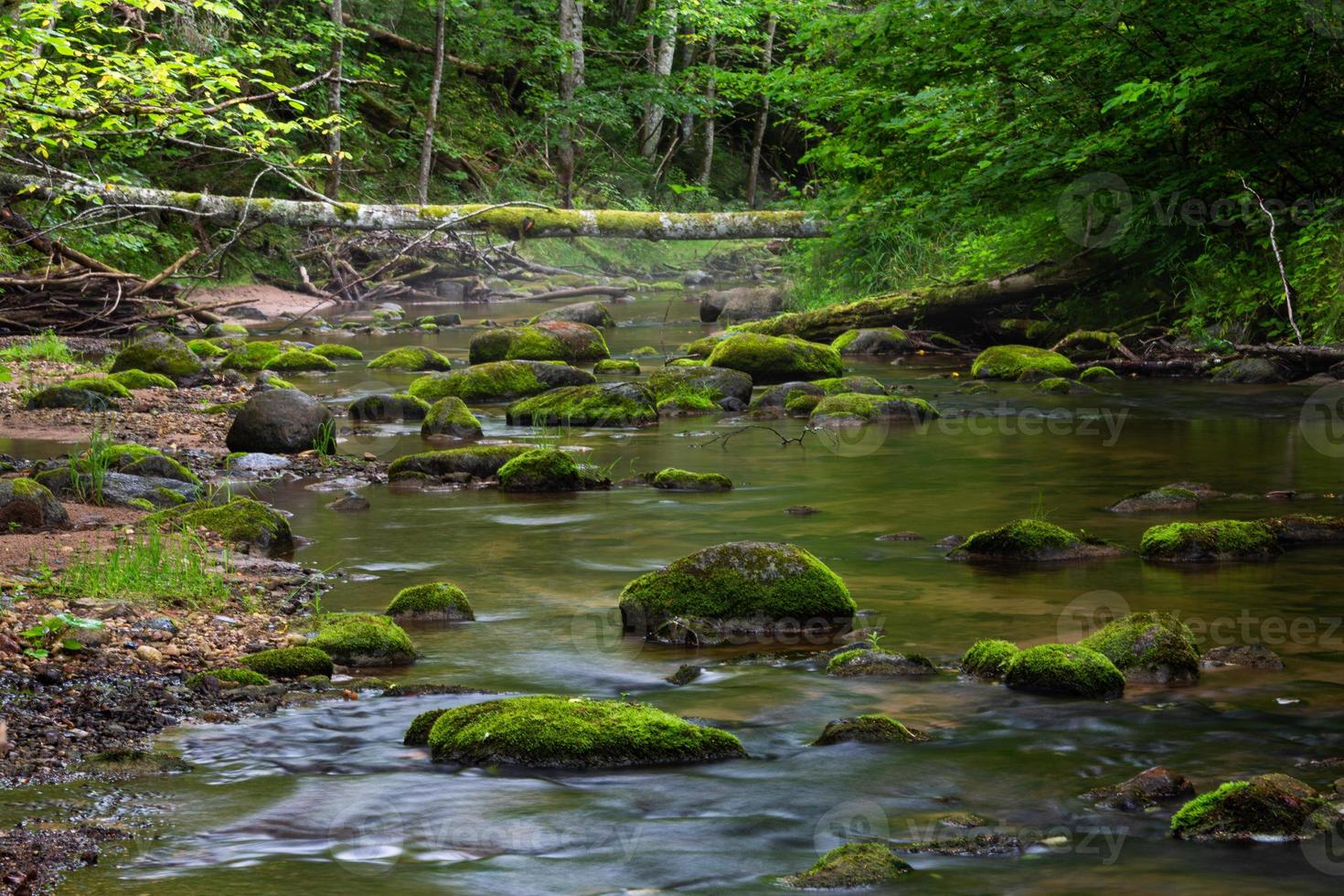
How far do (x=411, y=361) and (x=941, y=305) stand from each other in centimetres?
807

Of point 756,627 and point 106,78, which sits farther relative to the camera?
point 106,78

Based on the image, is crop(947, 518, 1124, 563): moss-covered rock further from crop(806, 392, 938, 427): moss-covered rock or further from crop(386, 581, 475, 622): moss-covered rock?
crop(806, 392, 938, 427): moss-covered rock

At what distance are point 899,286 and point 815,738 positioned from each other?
61.0 feet

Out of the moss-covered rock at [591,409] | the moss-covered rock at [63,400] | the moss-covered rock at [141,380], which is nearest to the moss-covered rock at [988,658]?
the moss-covered rock at [591,409]

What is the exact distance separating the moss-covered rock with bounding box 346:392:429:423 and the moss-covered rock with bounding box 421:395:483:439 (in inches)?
36.1

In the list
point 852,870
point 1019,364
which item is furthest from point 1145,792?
point 1019,364

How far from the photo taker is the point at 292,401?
39.6 feet

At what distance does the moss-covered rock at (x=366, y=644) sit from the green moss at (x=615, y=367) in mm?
12377

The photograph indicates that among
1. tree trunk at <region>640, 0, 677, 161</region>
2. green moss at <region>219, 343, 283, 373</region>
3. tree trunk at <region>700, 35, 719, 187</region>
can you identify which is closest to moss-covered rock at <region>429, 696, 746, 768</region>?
green moss at <region>219, 343, 283, 373</region>

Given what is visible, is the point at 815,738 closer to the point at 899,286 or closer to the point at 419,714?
the point at 419,714

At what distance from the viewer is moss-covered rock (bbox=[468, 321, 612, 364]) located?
728 inches

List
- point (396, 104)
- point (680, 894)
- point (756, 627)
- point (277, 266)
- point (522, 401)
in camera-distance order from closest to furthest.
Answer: point (680, 894), point (756, 627), point (522, 401), point (277, 266), point (396, 104)

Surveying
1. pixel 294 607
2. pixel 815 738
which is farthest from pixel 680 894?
pixel 294 607

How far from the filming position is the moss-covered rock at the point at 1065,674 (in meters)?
5.53
